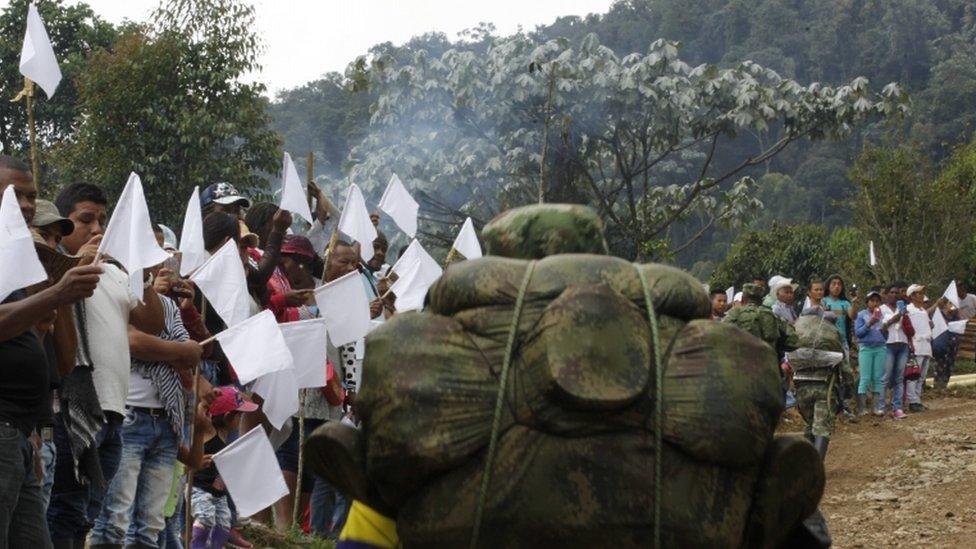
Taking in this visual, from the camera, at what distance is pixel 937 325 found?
23.3 metres

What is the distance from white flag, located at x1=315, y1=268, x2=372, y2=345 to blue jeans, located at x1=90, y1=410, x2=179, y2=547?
5.79 feet

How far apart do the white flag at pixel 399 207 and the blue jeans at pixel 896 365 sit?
1050cm

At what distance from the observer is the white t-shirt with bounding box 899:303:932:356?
853 inches

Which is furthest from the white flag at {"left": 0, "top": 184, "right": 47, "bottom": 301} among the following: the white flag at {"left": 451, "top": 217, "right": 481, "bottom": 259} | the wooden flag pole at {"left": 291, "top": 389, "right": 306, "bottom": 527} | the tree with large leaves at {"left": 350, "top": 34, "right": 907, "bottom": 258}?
the tree with large leaves at {"left": 350, "top": 34, "right": 907, "bottom": 258}

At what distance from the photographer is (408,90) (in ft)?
71.5

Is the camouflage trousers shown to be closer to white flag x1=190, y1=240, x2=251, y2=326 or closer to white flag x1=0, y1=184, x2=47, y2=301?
white flag x1=190, y1=240, x2=251, y2=326

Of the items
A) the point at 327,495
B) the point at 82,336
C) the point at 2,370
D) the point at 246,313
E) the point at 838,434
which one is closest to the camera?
the point at 2,370

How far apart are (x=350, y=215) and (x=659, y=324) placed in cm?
682

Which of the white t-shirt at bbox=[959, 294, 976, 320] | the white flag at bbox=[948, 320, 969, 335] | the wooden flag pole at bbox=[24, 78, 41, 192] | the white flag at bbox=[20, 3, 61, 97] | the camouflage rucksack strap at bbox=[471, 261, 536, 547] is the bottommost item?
the white t-shirt at bbox=[959, 294, 976, 320]

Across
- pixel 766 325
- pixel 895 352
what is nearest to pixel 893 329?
pixel 895 352

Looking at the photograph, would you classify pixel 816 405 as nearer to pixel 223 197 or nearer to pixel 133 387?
pixel 223 197

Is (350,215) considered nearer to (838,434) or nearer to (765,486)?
(765,486)

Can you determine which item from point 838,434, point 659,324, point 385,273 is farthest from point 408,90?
point 659,324

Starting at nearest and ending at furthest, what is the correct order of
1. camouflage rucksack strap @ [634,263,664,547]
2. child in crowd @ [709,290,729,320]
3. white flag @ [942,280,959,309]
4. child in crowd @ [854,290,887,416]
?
camouflage rucksack strap @ [634,263,664,547] < child in crowd @ [709,290,729,320] < child in crowd @ [854,290,887,416] < white flag @ [942,280,959,309]
